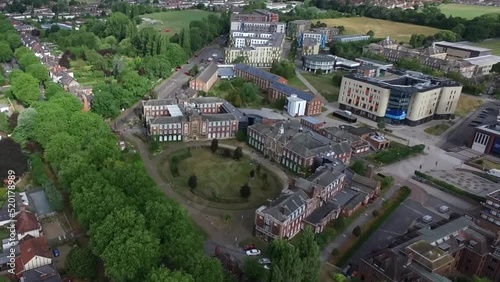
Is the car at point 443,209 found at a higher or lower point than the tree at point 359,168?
lower

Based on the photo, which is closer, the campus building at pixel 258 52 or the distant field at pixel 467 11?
the campus building at pixel 258 52

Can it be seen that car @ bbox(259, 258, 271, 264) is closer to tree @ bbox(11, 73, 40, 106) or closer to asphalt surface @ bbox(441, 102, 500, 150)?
asphalt surface @ bbox(441, 102, 500, 150)

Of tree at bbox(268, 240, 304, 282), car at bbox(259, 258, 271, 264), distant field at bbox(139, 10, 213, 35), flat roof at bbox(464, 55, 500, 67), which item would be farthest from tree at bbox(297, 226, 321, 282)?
distant field at bbox(139, 10, 213, 35)

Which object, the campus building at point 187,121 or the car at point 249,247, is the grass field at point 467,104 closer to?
the campus building at point 187,121

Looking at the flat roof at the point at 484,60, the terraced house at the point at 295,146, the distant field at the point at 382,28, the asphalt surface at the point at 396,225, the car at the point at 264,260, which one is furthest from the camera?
the distant field at the point at 382,28

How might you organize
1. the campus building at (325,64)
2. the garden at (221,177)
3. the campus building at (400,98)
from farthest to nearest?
1. the campus building at (325,64)
2. the campus building at (400,98)
3. the garden at (221,177)

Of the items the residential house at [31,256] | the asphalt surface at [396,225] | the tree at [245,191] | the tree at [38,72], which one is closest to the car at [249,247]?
the tree at [245,191]

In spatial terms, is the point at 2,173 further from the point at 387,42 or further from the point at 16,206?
→ the point at 387,42

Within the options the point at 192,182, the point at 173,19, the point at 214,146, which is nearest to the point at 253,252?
the point at 192,182
